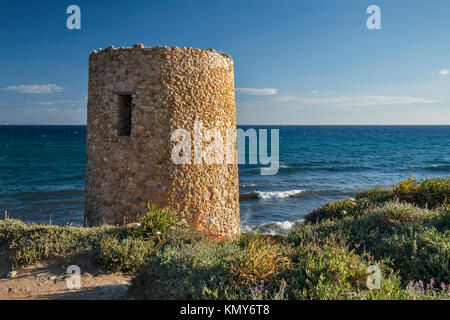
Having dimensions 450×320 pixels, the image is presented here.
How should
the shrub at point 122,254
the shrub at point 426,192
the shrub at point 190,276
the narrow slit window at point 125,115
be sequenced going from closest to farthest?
the shrub at point 190,276, the shrub at point 122,254, the narrow slit window at point 125,115, the shrub at point 426,192

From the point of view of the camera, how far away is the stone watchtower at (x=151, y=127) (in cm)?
704

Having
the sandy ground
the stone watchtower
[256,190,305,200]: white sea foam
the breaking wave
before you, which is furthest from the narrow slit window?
[256,190,305,200]: white sea foam

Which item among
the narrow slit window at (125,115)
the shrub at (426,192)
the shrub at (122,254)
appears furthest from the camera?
the shrub at (426,192)

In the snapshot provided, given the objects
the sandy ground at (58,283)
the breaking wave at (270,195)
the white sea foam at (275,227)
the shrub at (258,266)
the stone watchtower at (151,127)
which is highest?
the stone watchtower at (151,127)

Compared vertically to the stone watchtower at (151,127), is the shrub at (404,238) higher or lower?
lower

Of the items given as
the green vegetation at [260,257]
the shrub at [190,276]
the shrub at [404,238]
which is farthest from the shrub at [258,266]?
the shrub at [404,238]

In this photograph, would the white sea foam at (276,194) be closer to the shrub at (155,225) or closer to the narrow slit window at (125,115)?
the narrow slit window at (125,115)

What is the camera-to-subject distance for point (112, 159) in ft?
23.9

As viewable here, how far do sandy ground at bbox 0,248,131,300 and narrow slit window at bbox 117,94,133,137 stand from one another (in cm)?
318

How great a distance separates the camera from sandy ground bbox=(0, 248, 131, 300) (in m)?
4.57

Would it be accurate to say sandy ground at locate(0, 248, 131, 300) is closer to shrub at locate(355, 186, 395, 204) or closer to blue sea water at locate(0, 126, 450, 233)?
blue sea water at locate(0, 126, 450, 233)

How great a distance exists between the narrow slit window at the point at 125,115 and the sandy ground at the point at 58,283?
125 inches

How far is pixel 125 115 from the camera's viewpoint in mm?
7605

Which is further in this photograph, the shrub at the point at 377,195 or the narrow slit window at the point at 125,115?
the shrub at the point at 377,195
